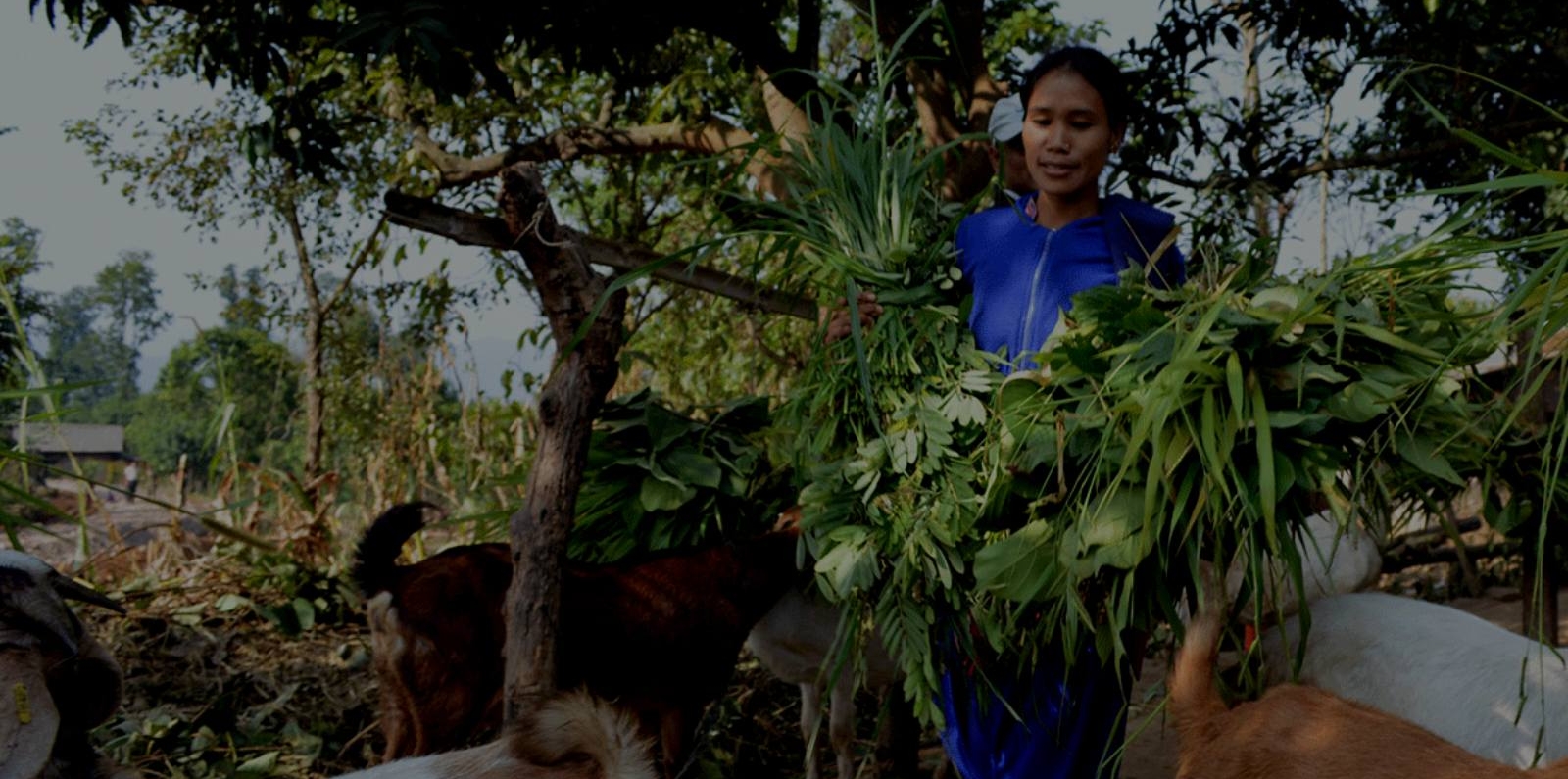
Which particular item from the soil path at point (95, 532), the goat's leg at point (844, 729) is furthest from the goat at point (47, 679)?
the goat's leg at point (844, 729)

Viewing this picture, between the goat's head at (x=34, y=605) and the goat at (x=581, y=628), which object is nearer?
the goat's head at (x=34, y=605)

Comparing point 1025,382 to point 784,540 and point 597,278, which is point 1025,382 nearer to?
point 597,278

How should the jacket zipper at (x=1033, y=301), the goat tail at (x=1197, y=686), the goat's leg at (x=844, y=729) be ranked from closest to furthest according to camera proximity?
the goat tail at (x=1197, y=686) → the jacket zipper at (x=1033, y=301) → the goat's leg at (x=844, y=729)

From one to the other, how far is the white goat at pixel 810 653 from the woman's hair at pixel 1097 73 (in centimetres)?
238

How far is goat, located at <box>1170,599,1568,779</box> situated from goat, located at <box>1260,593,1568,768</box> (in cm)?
28

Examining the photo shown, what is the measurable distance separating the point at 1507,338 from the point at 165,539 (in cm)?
701

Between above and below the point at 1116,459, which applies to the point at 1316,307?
above

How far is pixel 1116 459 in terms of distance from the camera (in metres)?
2.54

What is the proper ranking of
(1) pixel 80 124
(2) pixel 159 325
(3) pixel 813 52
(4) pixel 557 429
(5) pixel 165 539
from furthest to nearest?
1. (2) pixel 159 325
2. (1) pixel 80 124
3. (5) pixel 165 539
4. (3) pixel 813 52
5. (4) pixel 557 429

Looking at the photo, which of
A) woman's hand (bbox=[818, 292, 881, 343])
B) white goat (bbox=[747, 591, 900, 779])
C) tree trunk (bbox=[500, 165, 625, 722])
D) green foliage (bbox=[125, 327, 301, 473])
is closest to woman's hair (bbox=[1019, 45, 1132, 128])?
woman's hand (bbox=[818, 292, 881, 343])

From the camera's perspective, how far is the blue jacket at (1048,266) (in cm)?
319

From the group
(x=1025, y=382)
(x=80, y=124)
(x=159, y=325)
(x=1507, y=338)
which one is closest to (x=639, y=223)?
(x=1025, y=382)

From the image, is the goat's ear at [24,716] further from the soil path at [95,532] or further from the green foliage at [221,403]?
the green foliage at [221,403]

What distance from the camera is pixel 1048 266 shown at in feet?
10.6
